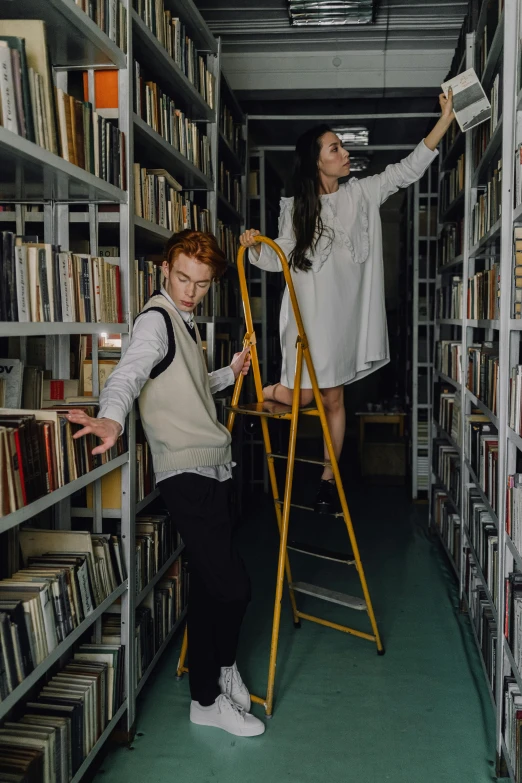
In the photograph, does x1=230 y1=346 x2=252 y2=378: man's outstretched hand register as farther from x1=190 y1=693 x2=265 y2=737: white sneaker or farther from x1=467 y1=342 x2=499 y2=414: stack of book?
x1=190 y1=693 x2=265 y2=737: white sneaker

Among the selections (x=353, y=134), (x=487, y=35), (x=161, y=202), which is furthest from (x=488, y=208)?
(x=353, y=134)

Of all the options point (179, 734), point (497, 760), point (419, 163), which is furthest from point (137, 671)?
point (419, 163)

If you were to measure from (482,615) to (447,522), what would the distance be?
1371 millimetres

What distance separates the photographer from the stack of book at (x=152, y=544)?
8.86 feet

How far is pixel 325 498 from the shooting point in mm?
3213

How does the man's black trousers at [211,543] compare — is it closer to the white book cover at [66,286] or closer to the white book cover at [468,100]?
the white book cover at [66,286]

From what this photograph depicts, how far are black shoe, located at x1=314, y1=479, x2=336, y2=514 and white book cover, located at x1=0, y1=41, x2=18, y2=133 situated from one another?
2.04 metres

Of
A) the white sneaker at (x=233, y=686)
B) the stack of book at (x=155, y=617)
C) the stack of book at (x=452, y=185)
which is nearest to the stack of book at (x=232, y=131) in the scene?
the stack of book at (x=452, y=185)

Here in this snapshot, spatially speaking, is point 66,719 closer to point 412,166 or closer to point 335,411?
point 335,411

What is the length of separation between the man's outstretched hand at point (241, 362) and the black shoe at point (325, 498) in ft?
2.10

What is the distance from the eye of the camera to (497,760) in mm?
2283

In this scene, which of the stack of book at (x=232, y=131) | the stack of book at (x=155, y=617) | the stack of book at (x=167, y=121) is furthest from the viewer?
the stack of book at (x=232, y=131)

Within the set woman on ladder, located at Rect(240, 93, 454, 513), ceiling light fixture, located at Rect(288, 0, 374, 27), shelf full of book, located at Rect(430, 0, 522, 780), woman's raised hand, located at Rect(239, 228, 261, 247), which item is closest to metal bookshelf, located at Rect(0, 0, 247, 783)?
woman's raised hand, located at Rect(239, 228, 261, 247)

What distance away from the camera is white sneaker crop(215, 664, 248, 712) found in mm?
2615
